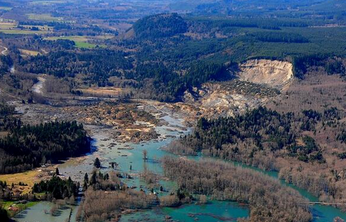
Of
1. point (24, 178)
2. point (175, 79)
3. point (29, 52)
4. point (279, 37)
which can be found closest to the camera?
point (24, 178)

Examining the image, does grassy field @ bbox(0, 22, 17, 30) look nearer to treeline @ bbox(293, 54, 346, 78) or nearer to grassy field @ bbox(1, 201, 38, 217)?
treeline @ bbox(293, 54, 346, 78)

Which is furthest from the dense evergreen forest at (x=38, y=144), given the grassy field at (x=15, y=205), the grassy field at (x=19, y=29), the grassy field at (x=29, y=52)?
the grassy field at (x=19, y=29)

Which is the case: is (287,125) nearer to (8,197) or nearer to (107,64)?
(8,197)

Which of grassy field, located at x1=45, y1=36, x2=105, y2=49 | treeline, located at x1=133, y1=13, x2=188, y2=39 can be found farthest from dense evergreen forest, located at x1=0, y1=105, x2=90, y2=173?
treeline, located at x1=133, y1=13, x2=188, y2=39

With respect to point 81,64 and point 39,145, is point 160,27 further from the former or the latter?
point 39,145

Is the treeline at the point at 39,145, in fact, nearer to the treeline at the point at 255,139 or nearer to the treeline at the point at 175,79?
the treeline at the point at 255,139

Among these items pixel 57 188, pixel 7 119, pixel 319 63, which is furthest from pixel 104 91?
pixel 57 188
